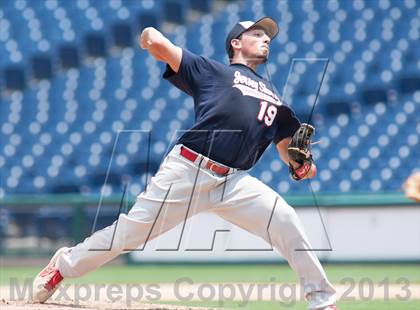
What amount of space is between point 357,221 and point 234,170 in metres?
6.98

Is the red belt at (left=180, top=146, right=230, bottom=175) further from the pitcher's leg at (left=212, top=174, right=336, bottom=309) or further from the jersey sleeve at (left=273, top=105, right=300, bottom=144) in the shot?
the jersey sleeve at (left=273, top=105, right=300, bottom=144)

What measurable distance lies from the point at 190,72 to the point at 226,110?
303 mm

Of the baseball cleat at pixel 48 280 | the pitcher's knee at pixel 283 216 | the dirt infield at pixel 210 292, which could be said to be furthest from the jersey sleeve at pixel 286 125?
the dirt infield at pixel 210 292

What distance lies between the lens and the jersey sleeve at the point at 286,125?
17.0 feet

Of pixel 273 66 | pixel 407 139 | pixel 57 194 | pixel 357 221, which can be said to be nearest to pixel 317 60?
pixel 273 66

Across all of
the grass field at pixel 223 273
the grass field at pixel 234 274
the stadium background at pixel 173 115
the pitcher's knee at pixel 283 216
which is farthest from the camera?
the stadium background at pixel 173 115

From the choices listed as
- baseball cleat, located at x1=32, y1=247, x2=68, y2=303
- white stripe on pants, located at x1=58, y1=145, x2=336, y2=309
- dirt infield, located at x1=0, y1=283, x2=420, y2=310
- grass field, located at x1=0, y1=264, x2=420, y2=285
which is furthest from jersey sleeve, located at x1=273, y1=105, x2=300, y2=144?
grass field, located at x1=0, y1=264, x2=420, y2=285

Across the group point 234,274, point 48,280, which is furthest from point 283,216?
point 234,274

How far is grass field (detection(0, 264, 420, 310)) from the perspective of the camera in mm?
9226

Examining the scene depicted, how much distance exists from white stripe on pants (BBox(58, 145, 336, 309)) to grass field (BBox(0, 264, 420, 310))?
2208mm

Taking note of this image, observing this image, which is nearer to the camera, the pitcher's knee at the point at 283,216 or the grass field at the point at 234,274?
the pitcher's knee at the point at 283,216

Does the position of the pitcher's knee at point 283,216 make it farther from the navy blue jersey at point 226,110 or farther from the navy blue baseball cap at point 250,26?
the navy blue baseball cap at point 250,26

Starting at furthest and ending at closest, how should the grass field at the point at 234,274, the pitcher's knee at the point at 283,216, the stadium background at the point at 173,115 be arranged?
the stadium background at the point at 173,115, the grass field at the point at 234,274, the pitcher's knee at the point at 283,216

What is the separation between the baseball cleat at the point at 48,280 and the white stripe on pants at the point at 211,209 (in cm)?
42
